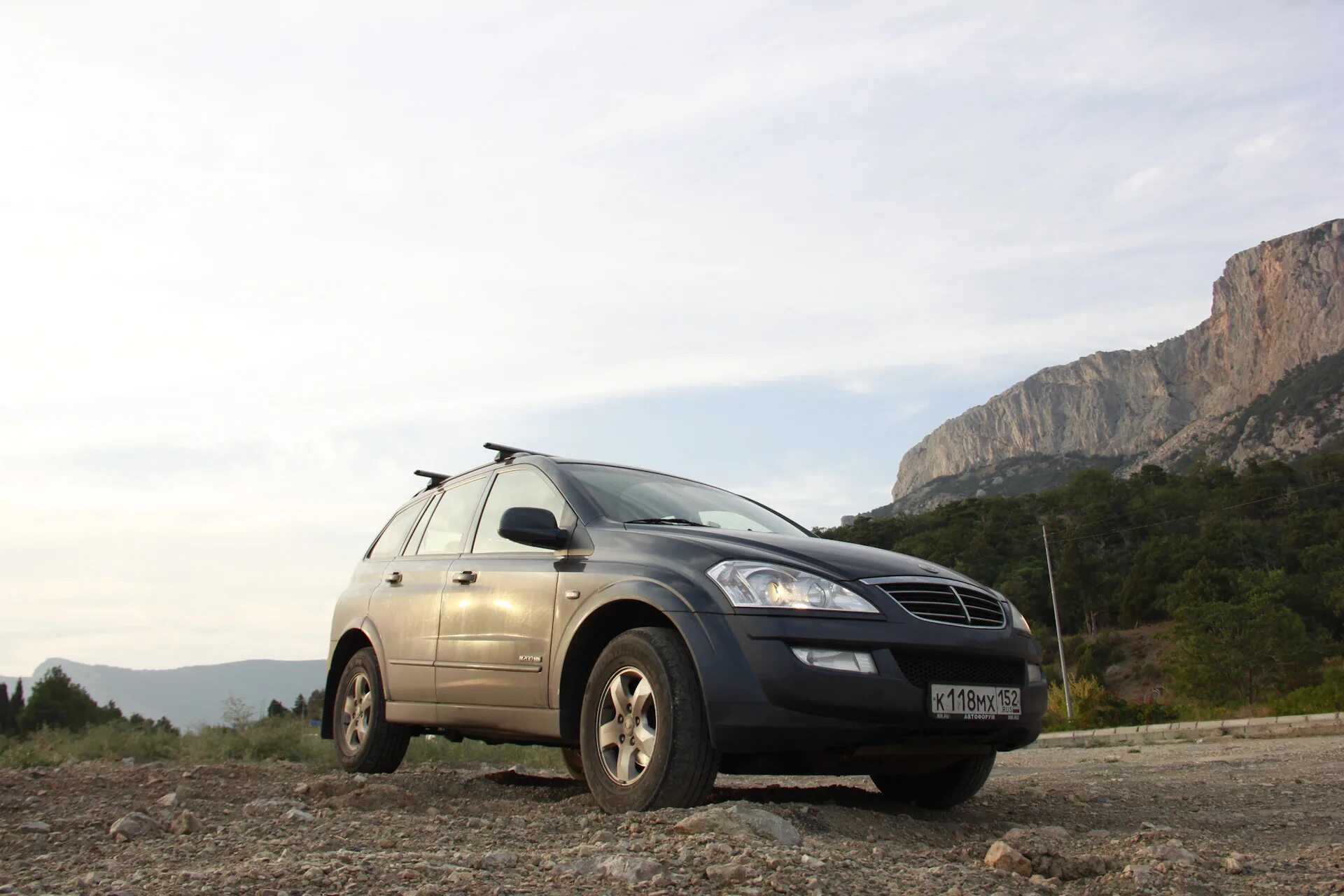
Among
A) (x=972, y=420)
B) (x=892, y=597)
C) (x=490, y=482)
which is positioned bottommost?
(x=892, y=597)

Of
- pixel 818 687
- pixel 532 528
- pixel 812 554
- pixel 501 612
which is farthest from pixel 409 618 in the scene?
pixel 818 687

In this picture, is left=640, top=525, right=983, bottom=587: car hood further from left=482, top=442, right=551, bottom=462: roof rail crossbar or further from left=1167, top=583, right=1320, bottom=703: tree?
left=1167, top=583, right=1320, bottom=703: tree

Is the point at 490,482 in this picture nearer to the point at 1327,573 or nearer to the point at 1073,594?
the point at 1327,573

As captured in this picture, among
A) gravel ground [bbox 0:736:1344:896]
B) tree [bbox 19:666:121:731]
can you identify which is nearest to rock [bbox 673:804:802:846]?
gravel ground [bbox 0:736:1344:896]

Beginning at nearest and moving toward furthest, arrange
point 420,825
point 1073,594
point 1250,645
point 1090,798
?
point 420,825 → point 1090,798 → point 1250,645 → point 1073,594

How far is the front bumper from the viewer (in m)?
3.73

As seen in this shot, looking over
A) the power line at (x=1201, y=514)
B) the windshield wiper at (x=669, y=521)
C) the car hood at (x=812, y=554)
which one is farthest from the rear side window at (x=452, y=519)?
the power line at (x=1201, y=514)

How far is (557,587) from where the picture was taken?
461 centimetres

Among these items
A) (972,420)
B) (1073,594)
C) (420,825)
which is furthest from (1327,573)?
(972,420)

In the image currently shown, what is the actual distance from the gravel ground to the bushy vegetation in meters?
36.7

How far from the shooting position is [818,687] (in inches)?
148

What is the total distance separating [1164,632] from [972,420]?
406 ft

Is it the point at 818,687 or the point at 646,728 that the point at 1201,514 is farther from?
the point at 646,728

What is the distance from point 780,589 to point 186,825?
7.56ft
